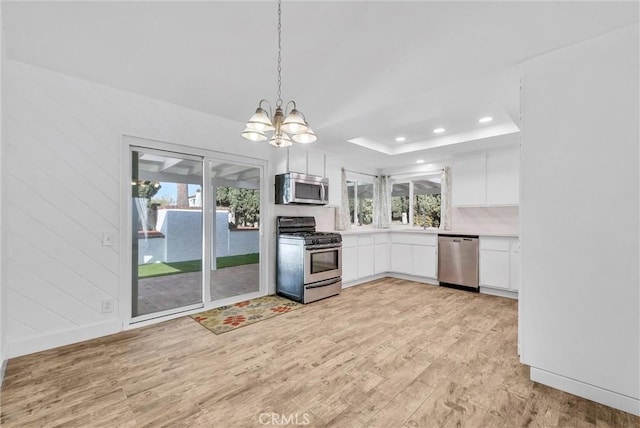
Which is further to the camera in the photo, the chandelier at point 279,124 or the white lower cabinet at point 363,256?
the white lower cabinet at point 363,256

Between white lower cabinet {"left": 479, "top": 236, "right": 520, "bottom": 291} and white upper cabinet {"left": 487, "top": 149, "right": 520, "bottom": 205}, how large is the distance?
67 centimetres

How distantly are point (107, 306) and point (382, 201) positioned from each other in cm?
518

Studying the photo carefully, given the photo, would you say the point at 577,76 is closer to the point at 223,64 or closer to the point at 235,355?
the point at 223,64

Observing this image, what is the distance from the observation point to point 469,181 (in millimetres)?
4820

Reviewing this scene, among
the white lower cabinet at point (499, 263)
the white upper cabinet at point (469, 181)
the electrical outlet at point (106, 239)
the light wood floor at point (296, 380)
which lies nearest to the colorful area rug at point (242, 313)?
the light wood floor at point (296, 380)

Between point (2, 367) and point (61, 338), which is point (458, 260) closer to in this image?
point (61, 338)

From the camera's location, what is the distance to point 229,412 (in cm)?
169

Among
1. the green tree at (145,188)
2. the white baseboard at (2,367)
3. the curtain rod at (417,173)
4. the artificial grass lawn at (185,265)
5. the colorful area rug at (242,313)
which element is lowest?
the colorful area rug at (242,313)

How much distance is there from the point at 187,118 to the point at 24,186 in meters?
1.62

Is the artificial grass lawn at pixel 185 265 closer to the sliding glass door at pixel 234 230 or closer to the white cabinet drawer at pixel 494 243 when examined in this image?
the sliding glass door at pixel 234 230

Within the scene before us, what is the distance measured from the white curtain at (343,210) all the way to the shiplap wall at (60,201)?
133 inches

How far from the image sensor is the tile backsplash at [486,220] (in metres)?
4.68

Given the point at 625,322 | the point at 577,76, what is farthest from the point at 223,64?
the point at 625,322

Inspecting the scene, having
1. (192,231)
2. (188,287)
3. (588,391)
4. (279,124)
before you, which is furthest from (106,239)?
(588,391)
